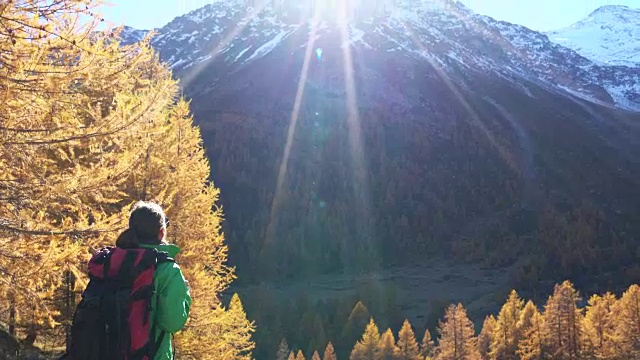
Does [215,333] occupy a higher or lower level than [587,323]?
higher

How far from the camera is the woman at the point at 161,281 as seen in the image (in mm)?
3854

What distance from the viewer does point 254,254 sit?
436 ft

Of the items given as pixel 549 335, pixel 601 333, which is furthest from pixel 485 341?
pixel 601 333

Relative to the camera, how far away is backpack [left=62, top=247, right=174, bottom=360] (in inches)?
143

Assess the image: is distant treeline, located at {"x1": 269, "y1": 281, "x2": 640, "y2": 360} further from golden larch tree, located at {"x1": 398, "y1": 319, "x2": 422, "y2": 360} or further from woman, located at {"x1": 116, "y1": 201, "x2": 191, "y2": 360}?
woman, located at {"x1": 116, "y1": 201, "x2": 191, "y2": 360}

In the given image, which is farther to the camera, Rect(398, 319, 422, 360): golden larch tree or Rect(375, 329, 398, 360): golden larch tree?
Rect(375, 329, 398, 360): golden larch tree

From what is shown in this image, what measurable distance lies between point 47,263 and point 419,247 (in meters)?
147

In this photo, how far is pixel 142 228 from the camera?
399cm

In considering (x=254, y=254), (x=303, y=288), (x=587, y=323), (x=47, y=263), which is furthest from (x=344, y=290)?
(x=47, y=263)

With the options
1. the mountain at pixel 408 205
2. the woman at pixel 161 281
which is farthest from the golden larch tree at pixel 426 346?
the woman at pixel 161 281

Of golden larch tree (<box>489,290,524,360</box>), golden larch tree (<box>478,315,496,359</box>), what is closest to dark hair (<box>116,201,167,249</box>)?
golden larch tree (<box>489,290,524,360</box>)

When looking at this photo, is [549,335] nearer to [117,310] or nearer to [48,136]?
[48,136]

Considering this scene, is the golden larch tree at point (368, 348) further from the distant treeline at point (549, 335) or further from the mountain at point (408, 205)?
the mountain at point (408, 205)

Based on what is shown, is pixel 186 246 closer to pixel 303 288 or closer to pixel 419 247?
pixel 303 288
